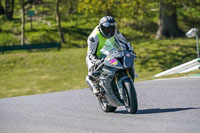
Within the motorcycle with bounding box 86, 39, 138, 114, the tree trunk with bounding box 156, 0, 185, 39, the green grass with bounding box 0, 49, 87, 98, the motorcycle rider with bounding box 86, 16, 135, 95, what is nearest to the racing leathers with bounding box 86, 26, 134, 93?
the motorcycle rider with bounding box 86, 16, 135, 95

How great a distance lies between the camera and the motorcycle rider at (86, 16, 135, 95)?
28.4 ft

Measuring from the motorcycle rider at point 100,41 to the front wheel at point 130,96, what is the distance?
821 mm

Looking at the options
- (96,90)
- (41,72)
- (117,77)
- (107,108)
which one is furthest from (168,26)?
(117,77)

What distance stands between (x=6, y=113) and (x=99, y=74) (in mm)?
2561

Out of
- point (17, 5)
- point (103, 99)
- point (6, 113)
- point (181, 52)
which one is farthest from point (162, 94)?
point (17, 5)

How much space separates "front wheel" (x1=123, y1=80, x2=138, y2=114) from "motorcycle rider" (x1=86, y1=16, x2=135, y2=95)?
821 millimetres

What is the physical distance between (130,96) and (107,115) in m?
1.02

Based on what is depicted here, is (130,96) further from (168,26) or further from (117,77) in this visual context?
(168,26)

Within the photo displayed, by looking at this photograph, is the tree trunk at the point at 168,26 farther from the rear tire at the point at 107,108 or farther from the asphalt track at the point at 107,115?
the rear tire at the point at 107,108

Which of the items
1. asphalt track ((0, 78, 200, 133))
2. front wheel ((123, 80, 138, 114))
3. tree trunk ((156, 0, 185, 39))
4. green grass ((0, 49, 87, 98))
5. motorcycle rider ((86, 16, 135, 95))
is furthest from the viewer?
tree trunk ((156, 0, 185, 39))

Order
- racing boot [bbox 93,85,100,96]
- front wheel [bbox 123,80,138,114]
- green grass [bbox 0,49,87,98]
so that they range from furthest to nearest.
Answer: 1. green grass [bbox 0,49,87,98]
2. racing boot [bbox 93,85,100,96]
3. front wheel [bbox 123,80,138,114]

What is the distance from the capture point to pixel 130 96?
7.98 meters

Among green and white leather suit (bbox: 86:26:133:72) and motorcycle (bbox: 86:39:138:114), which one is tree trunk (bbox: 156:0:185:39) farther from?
motorcycle (bbox: 86:39:138:114)

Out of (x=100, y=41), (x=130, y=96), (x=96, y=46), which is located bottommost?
(x=130, y=96)
